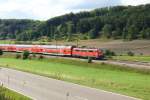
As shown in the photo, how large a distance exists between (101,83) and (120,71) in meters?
18.0

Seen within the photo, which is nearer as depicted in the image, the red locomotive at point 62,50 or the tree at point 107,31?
the red locomotive at point 62,50

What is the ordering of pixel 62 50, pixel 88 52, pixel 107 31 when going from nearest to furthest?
pixel 88 52 → pixel 62 50 → pixel 107 31

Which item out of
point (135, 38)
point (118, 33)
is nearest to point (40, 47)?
point (135, 38)

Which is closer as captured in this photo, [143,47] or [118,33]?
[143,47]

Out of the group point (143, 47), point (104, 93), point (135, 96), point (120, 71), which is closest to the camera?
point (135, 96)

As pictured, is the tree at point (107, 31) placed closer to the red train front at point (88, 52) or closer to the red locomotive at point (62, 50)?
the red locomotive at point (62, 50)

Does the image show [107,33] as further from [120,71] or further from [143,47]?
[120,71]

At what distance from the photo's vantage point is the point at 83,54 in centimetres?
9494

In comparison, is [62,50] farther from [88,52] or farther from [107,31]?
[107,31]

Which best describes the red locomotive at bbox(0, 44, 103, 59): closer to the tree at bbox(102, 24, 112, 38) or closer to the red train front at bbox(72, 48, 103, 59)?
the red train front at bbox(72, 48, 103, 59)

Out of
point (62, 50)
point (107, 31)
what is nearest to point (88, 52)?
point (62, 50)

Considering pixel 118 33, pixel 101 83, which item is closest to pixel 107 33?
pixel 118 33

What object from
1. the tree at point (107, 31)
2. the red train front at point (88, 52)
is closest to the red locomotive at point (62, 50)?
the red train front at point (88, 52)

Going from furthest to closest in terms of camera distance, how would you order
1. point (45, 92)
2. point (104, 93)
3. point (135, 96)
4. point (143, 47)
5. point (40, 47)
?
point (143, 47) < point (40, 47) < point (45, 92) < point (104, 93) < point (135, 96)
